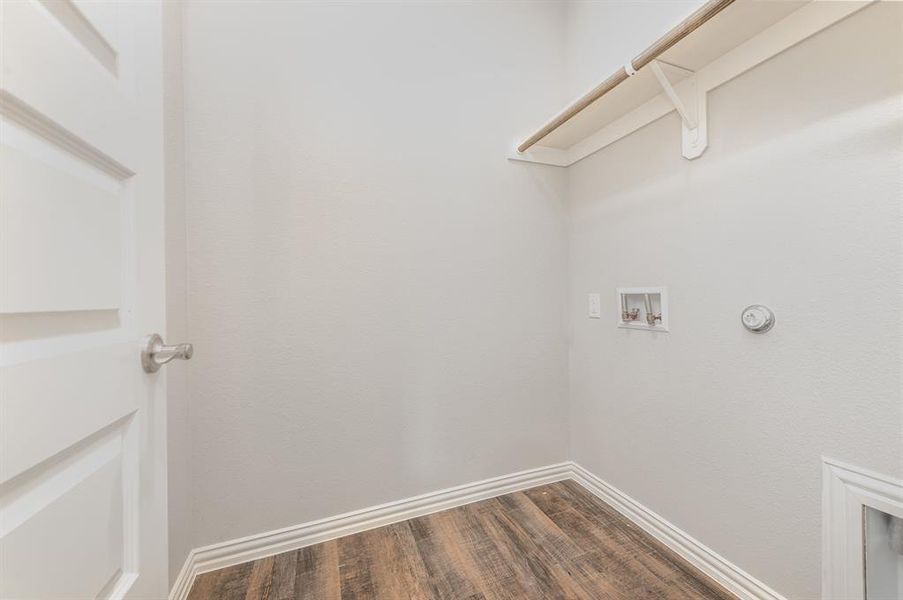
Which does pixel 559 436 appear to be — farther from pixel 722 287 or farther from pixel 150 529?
pixel 150 529

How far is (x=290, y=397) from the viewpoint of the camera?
1.35m

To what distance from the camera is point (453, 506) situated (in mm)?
1589

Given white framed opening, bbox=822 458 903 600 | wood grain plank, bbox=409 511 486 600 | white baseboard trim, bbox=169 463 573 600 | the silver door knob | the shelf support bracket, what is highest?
the shelf support bracket

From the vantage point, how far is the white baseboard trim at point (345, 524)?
4.07 feet

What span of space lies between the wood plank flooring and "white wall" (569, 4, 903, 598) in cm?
20

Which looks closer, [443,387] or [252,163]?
[252,163]

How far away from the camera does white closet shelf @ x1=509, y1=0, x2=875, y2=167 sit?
92cm

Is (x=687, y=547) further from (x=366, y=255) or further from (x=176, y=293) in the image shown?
(x=176, y=293)

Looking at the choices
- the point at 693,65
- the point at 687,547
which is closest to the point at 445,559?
the point at 687,547

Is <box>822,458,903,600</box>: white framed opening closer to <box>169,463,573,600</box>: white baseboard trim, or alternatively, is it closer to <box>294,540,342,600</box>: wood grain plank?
<box>169,463,573,600</box>: white baseboard trim

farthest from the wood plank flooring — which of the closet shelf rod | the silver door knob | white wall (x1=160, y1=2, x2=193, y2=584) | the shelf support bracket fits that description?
the closet shelf rod

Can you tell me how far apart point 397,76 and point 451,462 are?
1.74 metres

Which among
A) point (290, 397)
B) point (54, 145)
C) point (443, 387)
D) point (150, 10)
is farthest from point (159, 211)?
point (443, 387)

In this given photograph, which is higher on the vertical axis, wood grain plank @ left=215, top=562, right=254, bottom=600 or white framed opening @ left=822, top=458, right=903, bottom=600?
white framed opening @ left=822, top=458, right=903, bottom=600
